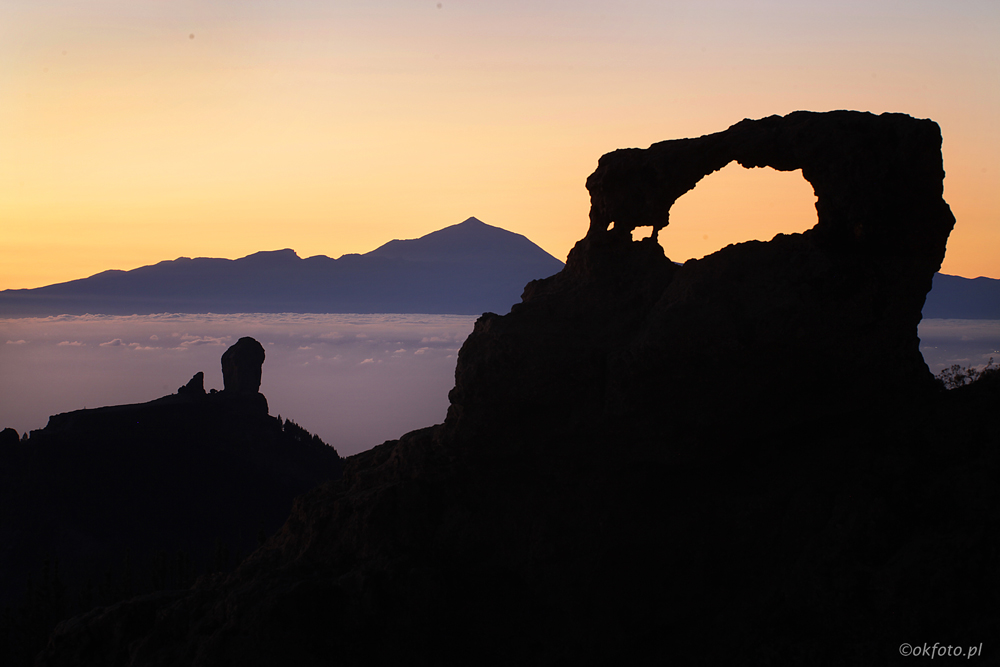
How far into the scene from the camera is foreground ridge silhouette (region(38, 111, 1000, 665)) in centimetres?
1106

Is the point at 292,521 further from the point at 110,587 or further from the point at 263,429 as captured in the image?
the point at 263,429

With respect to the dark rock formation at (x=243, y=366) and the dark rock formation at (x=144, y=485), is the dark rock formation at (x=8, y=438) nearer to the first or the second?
the dark rock formation at (x=144, y=485)

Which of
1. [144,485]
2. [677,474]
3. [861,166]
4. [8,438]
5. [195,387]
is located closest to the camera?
[861,166]

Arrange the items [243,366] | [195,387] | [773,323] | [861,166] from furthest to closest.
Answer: [195,387] → [243,366] → [773,323] → [861,166]

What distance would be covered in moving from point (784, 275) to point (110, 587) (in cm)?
4741

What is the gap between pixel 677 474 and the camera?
487 inches

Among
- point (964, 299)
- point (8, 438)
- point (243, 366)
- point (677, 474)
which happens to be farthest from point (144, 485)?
point (964, 299)

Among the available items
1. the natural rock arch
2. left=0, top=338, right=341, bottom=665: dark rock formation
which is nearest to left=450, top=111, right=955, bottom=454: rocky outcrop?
the natural rock arch

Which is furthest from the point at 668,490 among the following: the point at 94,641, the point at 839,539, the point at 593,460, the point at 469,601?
the point at 94,641

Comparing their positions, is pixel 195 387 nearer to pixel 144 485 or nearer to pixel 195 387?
pixel 195 387

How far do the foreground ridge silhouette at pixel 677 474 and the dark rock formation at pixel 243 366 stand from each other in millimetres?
58782

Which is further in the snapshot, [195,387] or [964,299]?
[964,299]

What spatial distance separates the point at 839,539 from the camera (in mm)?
11117

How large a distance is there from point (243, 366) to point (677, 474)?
6387 cm
